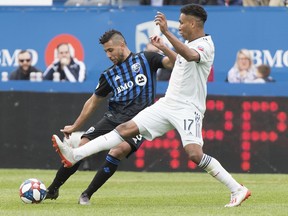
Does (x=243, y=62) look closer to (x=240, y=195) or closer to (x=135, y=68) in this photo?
(x=135, y=68)

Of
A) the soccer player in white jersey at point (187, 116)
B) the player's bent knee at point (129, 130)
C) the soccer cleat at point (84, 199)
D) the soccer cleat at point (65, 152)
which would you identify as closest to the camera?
the soccer cleat at point (65, 152)

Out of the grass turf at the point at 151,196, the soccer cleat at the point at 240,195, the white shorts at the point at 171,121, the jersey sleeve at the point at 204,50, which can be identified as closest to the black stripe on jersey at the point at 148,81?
the white shorts at the point at 171,121

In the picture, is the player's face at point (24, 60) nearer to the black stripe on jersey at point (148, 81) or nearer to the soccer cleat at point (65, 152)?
the black stripe on jersey at point (148, 81)

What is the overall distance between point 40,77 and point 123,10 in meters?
1.98

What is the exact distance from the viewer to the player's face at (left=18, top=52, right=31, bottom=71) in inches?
751

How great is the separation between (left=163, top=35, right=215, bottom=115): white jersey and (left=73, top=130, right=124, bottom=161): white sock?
69cm

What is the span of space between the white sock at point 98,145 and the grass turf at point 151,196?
1.92ft

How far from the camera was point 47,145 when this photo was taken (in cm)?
1788

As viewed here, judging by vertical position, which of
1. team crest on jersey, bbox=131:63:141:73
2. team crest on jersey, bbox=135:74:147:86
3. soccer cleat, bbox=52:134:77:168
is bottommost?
soccer cleat, bbox=52:134:77:168

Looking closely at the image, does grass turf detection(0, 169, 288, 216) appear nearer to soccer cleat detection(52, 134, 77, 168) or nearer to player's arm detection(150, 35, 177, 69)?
soccer cleat detection(52, 134, 77, 168)

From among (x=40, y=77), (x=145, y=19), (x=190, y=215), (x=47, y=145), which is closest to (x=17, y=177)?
(x=47, y=145)

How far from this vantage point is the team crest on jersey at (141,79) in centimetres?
1219

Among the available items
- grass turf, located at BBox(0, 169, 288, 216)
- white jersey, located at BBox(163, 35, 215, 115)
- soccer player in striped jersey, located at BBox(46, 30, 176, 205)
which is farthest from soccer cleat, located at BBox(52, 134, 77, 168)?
white jersey, located at BBox(163, 35, 215, 115)

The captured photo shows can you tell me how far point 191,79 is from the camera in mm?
11078
